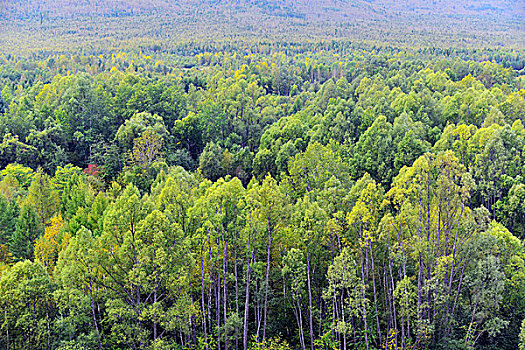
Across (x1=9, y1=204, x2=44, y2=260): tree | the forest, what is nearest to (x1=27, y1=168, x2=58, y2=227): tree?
the forest

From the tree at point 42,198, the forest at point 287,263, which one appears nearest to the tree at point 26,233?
the forest at point 287,263

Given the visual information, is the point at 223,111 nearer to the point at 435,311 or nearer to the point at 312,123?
the point at 312,123

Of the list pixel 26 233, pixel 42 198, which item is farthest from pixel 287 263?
pixel 42 198

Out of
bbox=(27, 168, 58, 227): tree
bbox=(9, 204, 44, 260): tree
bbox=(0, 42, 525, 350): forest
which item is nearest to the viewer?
bbox=(0, 42, 525, 350): forest

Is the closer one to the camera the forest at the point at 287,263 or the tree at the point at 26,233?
the forest at the point at 287,263

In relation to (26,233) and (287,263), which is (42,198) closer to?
Answer: (26,233)

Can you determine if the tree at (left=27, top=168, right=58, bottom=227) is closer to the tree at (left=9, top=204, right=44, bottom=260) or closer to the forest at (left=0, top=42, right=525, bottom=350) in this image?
the forest at (left=0, top=42, right=525, bottom=350)

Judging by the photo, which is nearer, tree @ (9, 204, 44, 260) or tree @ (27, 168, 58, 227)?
tree @ (9, 204, 44, 260)

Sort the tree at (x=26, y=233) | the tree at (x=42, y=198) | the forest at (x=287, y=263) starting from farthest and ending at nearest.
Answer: the tree at (x=42, y=198), the tree at (x=26, y=233), the forest at (x=287, y=263)

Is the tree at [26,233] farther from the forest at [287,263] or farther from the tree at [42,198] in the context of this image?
the tree at [42,198]

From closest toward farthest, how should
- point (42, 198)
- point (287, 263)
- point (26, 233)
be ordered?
point (287, 263) → point (26, 233) → point (42, 198)

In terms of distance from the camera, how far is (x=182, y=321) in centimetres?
3116

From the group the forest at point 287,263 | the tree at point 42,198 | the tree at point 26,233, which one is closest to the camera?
the forest at point 287,263

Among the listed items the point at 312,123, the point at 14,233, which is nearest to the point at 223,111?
the point at 312,123
